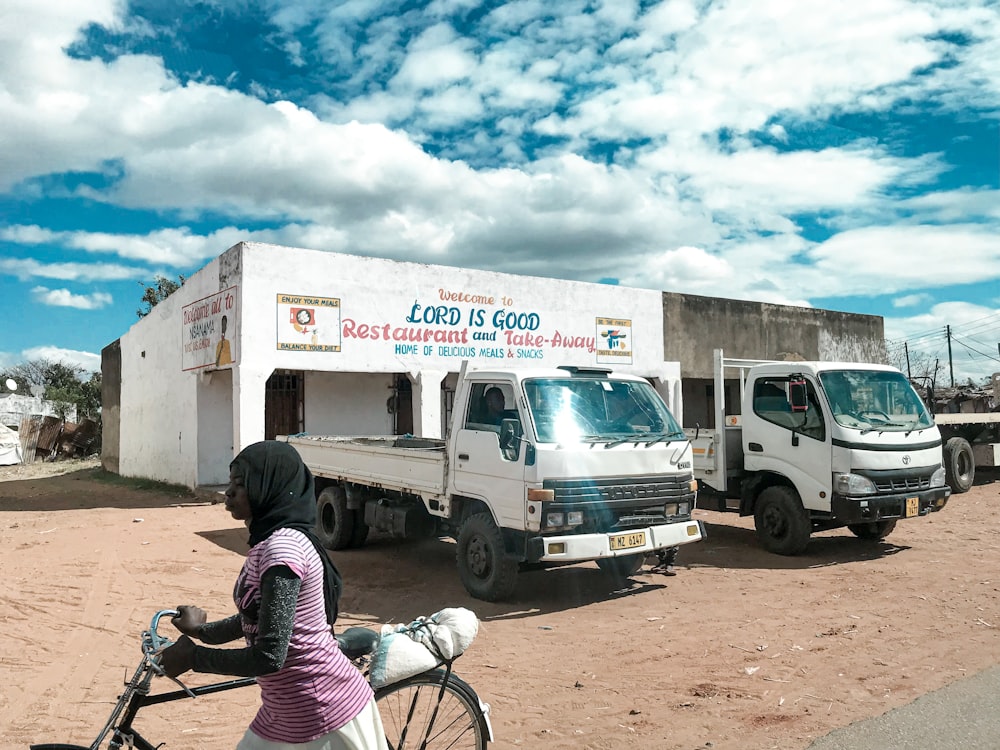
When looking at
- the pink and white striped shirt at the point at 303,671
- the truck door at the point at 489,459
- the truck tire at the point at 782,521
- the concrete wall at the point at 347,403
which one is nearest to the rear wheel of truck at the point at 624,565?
the truck door at the point at 489,459

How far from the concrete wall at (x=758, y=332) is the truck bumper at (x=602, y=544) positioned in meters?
14.0

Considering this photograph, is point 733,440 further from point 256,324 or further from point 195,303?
point 195,303

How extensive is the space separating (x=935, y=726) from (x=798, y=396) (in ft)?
17.9

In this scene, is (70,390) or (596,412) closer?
(596,412)

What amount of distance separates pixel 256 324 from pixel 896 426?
34.7 feet

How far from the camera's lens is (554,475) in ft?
23.2

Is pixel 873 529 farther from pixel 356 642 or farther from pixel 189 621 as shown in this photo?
pixel 189 621

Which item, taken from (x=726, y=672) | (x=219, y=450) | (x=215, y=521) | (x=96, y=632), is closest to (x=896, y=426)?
(x=726, y=672)

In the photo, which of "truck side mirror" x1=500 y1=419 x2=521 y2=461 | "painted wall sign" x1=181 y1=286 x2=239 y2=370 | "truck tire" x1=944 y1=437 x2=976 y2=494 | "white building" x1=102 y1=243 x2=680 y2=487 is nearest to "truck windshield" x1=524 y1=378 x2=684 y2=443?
"truck side mirror" x1=500 y1=419 x2=521 y2=461

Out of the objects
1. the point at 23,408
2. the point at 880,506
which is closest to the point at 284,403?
the point at 880,506

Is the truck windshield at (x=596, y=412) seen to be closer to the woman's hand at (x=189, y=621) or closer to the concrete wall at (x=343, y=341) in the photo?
the woman's hand at (x=189, y=621)

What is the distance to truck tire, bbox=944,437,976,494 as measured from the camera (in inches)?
570

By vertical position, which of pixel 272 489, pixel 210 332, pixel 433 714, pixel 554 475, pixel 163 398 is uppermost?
pixel 210 332

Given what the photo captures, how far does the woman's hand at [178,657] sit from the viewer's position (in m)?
2.49
